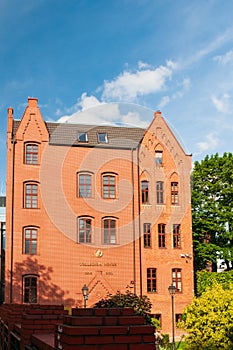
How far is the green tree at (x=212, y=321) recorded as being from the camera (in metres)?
23.2

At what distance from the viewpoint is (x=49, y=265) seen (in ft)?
107

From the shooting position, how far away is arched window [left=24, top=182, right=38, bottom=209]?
33.3 m

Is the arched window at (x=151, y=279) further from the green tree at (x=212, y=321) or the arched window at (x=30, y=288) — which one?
the green tree at (x=212, y=321)

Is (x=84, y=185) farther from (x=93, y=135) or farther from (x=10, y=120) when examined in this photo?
(x=10, y=120)

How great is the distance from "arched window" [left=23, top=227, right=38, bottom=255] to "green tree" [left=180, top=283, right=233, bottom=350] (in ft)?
40.8

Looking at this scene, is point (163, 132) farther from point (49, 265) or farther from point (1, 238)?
point (1, 238)

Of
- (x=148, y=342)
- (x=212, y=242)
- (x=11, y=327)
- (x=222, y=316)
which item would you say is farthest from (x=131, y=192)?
(x=148, y=342)

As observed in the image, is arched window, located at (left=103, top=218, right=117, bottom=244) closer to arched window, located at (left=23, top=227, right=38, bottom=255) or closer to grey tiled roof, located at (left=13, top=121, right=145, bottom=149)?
arched window, located at (left=23, top=227, right=38, bottom=255)

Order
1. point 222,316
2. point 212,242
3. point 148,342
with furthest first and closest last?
1. point 212,242
2. point 222,316
3. point 148,342

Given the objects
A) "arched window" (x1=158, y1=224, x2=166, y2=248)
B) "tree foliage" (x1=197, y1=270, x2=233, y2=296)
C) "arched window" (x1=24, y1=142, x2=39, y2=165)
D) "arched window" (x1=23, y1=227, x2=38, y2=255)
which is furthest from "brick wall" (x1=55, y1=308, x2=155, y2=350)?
"tree foliage" (x1=197, y1=270, x2=233, y2=296)

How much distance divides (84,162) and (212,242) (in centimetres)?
1429

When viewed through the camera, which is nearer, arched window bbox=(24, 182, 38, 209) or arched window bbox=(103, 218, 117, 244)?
arched window bbox=(24, 182, 38, 209)

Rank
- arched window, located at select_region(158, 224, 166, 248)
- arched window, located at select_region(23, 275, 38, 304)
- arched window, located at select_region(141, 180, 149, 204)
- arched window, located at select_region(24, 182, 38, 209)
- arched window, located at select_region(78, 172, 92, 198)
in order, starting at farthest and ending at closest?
arched window, located at select_region(141, 180, 149, 204)
arched window, located at select_region(158, 224, 166, 248)
arched window, located at select_region(78, 172, 92, 198)
arched window, located at select_region(24, 182, 38, 209)
arched window, located at select_region(23, 275, 38, 304)

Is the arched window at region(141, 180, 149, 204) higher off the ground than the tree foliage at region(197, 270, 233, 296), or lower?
higher
